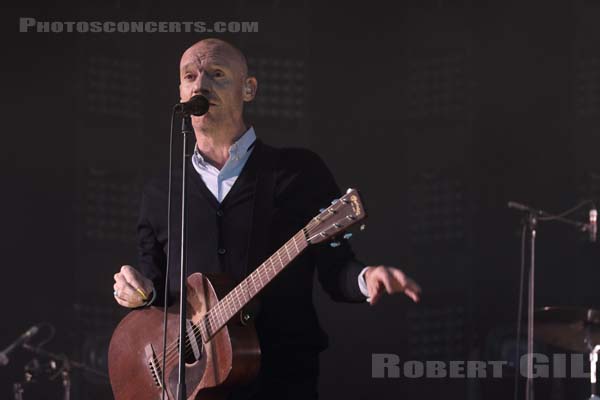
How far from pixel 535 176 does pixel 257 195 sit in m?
2.99

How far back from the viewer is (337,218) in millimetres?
3070

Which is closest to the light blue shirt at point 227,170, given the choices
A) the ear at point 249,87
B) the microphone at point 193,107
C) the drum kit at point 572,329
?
the ear at point 249,87

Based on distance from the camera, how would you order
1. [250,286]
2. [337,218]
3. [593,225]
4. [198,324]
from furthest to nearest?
[593,225]
[198,324]
[250,286]
[337,218]

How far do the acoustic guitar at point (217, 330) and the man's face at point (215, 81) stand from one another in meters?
0.68

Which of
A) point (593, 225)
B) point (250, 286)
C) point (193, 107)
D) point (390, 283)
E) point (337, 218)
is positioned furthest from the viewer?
point (593, 225)

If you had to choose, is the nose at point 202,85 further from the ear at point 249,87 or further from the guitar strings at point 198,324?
the guitar strings at point 198,324

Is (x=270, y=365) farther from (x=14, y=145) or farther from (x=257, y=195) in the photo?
(x=14, y=145)

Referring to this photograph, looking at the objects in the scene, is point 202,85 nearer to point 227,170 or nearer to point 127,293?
point 227,170

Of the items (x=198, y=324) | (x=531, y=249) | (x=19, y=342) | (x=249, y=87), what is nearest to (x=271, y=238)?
(x=198, y=324)

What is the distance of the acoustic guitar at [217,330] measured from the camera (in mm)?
3135

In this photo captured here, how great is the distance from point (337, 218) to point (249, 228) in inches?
23.7

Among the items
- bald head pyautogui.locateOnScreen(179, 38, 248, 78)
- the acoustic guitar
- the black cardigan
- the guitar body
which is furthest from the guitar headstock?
bald head pyautogui.locateOnScreen(179, 38, 248, 78)

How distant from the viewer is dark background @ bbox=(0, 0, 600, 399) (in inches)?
241

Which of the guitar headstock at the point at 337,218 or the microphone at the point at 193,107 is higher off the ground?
the microphone at the point at 193,107
